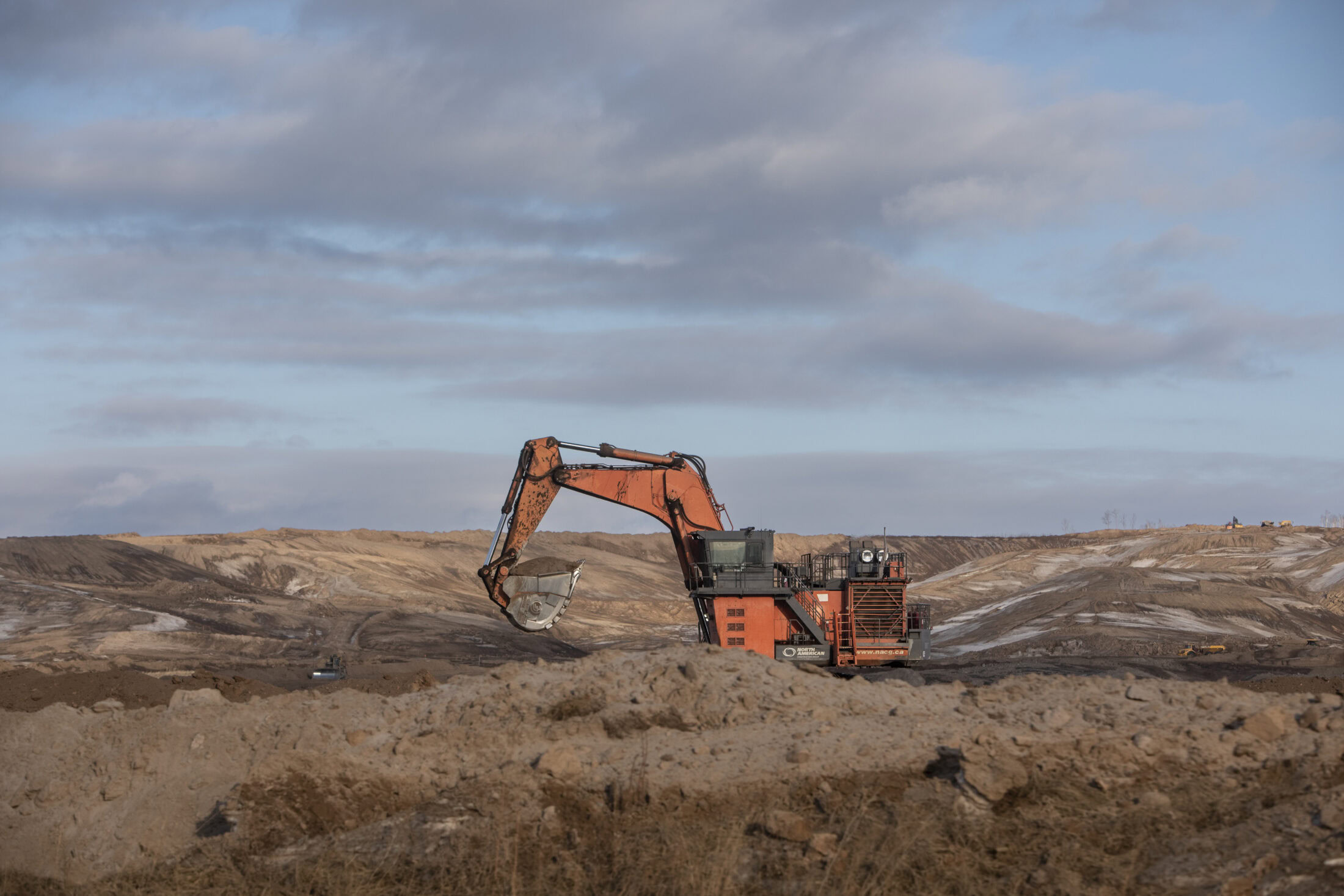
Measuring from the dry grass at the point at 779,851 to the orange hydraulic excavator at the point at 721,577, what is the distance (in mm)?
12449

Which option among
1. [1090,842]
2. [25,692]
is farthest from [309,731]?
[25,692]

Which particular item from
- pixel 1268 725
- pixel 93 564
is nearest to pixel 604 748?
pixel 1268 725

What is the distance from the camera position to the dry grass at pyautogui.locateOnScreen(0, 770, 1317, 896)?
8945 mm

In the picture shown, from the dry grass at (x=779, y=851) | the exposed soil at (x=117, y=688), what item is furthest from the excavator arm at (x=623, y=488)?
the dry grass at (x=779, y=851)

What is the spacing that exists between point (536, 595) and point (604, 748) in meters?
12.2

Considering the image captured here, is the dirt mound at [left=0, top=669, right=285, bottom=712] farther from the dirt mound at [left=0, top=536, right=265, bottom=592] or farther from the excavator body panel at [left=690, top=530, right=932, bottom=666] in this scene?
the dirt mound at [left=0, top=536, right=265, bottom=592]

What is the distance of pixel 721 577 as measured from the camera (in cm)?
2373

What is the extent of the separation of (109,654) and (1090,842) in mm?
36182

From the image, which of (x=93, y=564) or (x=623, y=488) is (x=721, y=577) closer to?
(x=623, y=488)

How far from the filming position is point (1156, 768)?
10000mm

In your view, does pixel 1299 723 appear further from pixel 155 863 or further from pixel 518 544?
pixel 518 544

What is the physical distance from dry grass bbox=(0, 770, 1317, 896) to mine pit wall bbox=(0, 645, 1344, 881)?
0.58 ft

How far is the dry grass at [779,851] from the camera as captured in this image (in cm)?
895

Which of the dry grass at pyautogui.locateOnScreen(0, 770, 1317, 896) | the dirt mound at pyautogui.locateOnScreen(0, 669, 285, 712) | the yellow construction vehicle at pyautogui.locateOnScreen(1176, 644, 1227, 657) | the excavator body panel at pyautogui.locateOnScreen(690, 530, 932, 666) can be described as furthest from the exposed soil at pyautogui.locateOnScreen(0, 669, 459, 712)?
the yellow construction vehicle at pyautogui.locateOnScreen(1176, 644, 1227, 657)
